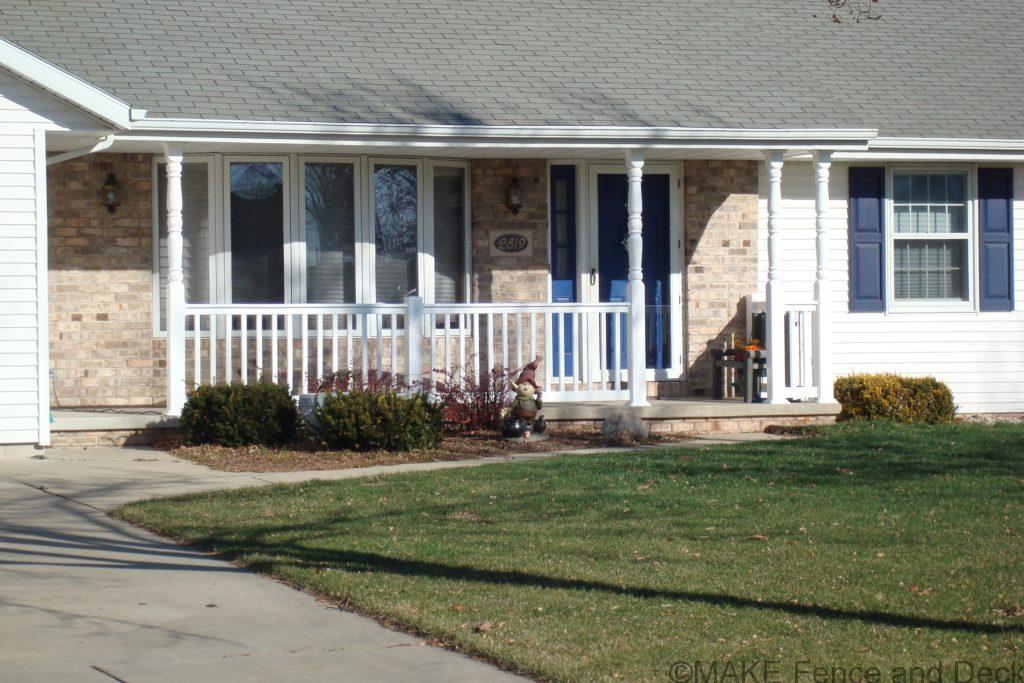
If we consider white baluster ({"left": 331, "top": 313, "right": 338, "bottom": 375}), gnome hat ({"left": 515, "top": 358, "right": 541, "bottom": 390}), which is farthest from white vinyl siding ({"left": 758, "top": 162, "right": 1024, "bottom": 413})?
white baluster ({"left": 331, "top": 313, "right": 338, "bottom": 375})

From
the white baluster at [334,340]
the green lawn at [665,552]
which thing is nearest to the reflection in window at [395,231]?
the white baluster at [334,340]

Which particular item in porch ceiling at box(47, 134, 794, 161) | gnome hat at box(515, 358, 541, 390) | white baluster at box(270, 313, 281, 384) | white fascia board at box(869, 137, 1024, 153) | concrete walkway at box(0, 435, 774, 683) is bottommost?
concrete walkway at box(0, 435, 774, 683)

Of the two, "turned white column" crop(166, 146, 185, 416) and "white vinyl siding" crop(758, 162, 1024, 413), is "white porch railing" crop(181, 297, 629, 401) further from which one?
"white vinyl siding" crop(758, 162, 1024, 413)

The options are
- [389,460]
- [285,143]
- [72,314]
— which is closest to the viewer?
[389,460]

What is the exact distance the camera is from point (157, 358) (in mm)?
12977

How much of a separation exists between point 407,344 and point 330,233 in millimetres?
1915

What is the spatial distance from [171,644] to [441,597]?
1257 mm

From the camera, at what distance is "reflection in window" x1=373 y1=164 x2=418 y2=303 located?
13.6 meters

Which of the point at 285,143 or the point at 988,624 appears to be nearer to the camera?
the point at 988,624

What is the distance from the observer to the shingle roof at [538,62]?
12.5 meters

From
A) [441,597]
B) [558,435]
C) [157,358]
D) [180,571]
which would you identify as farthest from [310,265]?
[441,597]

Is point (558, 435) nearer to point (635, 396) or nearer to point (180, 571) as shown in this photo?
point (635, 396)

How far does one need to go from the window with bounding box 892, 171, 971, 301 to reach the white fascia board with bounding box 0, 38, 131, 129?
8520mm

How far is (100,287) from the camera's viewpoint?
12867 millimetres
